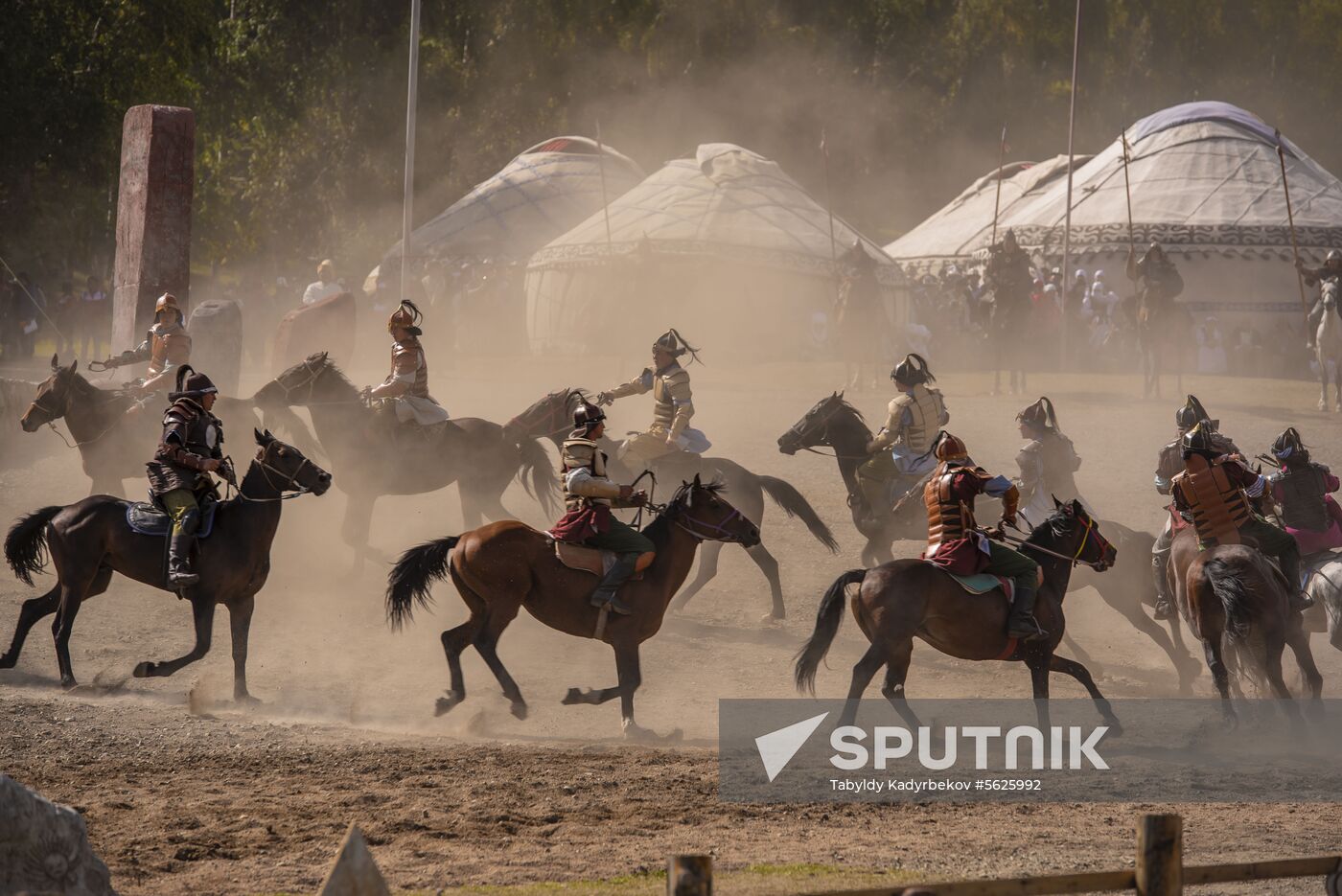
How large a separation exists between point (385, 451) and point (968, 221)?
30119mm

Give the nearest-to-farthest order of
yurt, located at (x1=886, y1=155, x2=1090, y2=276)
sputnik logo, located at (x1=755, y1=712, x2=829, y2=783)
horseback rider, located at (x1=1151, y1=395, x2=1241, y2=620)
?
sputnik logo, located at (x1=755, y1=712, x2=829, y2=783) < horseback rider, located at (x1=1151, y1=395, x2=1241, y2=620) < yurt, located at (x1=886, y1=155, x2=1090, y2=276)

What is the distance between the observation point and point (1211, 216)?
37.1 metres

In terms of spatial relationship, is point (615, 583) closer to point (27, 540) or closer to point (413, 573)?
point (413, 573)

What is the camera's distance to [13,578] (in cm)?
1616

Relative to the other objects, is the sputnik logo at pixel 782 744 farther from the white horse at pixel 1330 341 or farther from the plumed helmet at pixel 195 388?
the white horse at pixel 1330 341

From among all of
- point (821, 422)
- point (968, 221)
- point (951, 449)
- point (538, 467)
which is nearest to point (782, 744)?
point (951, 449)

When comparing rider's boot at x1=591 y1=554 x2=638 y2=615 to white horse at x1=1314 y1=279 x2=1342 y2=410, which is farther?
white horse at x1=1314 y1=279 x2=1342 y2=410

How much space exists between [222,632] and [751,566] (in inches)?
234

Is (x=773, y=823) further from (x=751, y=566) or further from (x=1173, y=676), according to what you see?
(x=751, y=566)

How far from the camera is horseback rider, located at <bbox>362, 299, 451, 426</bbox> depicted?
53.2 feet

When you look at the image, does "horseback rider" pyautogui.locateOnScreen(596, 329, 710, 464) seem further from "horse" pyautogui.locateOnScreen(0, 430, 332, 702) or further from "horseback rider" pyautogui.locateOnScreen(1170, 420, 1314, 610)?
"horseback rider" pyautogui.locateOnScreen(1170, 420, 1314, 610)

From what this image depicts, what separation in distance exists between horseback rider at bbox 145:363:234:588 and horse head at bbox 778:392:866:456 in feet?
19.6

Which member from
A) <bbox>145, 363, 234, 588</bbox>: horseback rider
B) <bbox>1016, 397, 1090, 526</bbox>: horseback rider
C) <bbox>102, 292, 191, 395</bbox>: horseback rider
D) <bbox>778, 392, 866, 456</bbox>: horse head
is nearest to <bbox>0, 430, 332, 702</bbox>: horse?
<bbox>145, 363, 234, 588</bbox>: horseback rider

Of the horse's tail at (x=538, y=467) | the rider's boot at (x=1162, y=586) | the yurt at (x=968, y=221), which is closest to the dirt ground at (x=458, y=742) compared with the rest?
the rider's boot at (x=1162, y=586)
